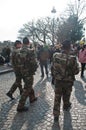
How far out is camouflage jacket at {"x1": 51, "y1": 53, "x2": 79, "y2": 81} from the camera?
6469 millimetres

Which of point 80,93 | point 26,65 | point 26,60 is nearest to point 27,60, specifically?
point 26,60

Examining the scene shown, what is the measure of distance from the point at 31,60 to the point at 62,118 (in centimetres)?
166

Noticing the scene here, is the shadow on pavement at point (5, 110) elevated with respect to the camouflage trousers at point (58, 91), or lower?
lower

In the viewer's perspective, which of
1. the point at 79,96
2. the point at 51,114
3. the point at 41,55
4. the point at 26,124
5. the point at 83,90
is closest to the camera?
the point at 26,124

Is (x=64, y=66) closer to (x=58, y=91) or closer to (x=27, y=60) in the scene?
(x=58, y=91)

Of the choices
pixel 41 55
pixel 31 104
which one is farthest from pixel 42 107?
pixel 41 55

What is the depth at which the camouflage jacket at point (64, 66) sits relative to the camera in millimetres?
6469

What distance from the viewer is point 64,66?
21.3 feet

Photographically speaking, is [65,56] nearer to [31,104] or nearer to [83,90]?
[31,104]

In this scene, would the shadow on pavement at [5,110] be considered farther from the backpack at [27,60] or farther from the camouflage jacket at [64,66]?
the camouflage jacket at [64,66]

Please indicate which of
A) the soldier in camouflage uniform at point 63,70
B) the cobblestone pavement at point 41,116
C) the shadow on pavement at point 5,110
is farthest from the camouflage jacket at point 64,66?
the shadow on pavement at point 5,110

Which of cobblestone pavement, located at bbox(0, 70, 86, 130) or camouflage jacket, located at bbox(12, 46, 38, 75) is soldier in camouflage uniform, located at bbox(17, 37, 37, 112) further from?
cobblestone pavement, located at bbox(0, 70, 86, 130)

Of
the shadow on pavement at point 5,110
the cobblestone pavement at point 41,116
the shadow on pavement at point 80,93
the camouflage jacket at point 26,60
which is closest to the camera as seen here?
the cobblestone pavement at point 41,116

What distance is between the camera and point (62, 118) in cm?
677
